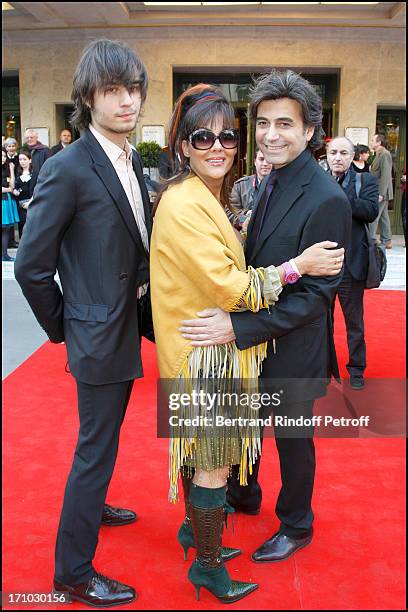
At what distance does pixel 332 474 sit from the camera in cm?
309

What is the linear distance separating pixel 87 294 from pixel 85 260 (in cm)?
11

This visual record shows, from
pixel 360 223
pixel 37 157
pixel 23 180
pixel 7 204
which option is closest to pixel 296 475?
pixel 360 223

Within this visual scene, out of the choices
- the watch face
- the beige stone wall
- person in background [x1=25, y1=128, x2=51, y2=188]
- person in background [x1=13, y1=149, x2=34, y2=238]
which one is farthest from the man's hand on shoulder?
the beige stone wall

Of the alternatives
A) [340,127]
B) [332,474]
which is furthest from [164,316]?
[340,127]

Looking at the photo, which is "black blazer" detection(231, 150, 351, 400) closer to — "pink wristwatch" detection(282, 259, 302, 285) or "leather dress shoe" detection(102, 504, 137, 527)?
"pink wristwatch" detection(282, 259, 302, 285)

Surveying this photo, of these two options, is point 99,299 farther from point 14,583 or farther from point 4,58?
point 4,58

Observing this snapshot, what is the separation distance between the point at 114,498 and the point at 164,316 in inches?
49.8

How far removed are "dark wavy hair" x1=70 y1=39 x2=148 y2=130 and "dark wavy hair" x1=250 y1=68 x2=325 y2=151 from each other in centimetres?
42

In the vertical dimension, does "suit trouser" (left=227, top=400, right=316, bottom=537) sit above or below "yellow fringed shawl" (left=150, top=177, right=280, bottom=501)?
below

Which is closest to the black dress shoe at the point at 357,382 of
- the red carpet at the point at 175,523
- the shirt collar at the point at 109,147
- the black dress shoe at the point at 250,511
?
the red carpet at the point at 175,523

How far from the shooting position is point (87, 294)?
204cm

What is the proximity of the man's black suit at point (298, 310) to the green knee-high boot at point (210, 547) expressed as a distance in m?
0.40

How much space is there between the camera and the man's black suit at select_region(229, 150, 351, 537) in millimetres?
2049

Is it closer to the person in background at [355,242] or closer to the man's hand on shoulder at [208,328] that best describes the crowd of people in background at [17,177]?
the person in background at [355,242]
